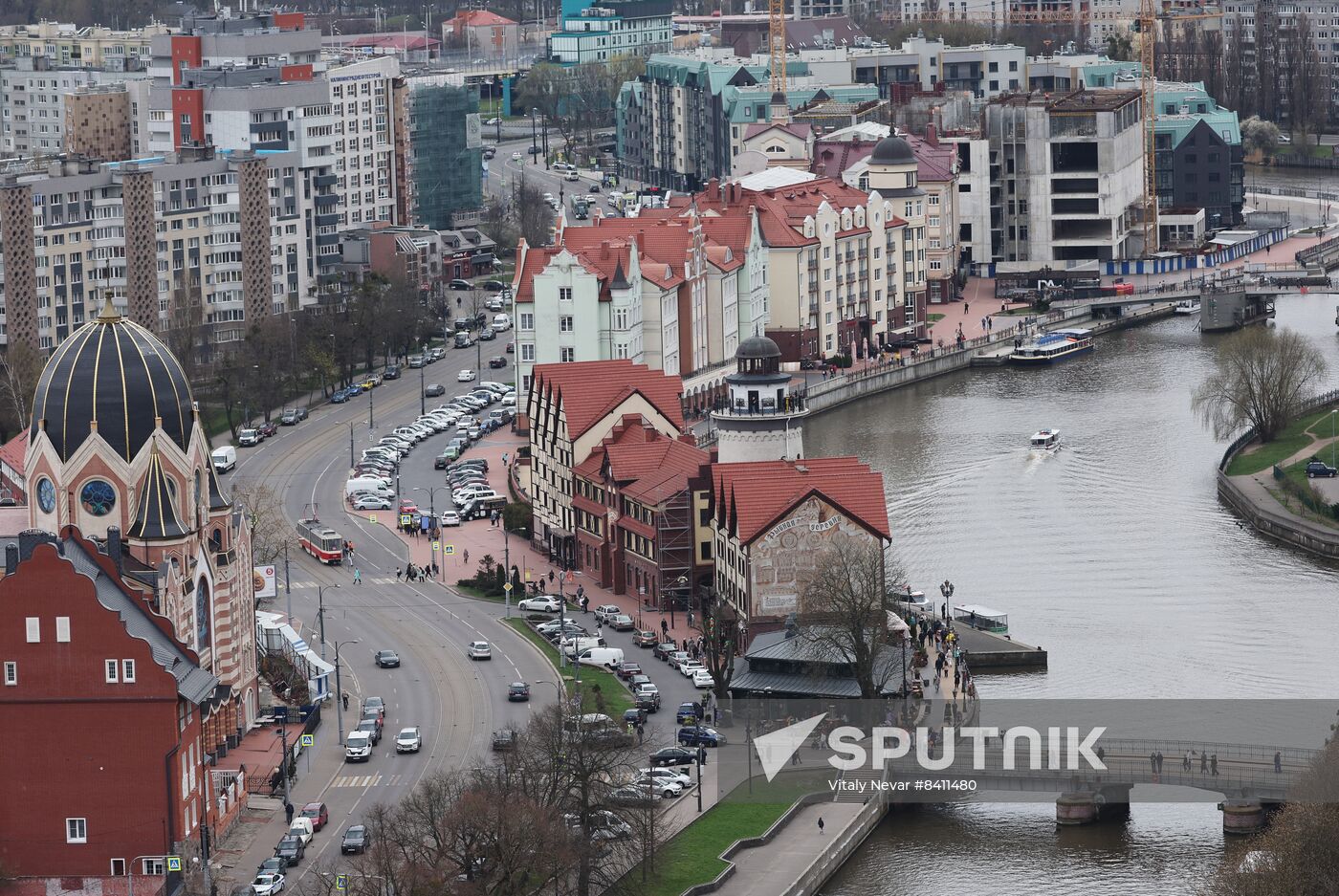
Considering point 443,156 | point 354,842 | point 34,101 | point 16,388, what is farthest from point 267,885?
point 34,101

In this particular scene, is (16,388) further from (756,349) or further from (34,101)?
(34,101)

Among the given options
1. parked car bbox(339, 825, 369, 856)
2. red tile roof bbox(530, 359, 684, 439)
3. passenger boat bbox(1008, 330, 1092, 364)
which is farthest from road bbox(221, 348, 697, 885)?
passenger boat bbox(1008, 330, 1092, 364)

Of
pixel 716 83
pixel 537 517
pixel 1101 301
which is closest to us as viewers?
pixel 537 517

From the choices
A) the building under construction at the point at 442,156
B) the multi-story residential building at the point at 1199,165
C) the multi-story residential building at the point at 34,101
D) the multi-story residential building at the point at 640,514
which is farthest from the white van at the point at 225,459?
the multi-story residential building at the point at 34,101

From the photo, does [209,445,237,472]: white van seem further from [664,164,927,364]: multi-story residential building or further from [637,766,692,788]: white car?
[637,766,692,788]: white car

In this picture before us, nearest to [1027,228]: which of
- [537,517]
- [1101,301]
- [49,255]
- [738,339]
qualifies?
[1101,301]

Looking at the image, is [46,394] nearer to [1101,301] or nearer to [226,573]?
[226,573]
